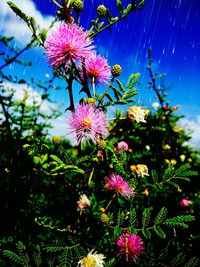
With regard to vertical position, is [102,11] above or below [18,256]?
above

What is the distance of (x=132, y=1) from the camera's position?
5.43ft

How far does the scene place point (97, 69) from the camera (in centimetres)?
176

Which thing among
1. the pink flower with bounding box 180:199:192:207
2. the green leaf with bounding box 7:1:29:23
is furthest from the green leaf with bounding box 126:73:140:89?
the pink flower with bounding box 180:199:192:207

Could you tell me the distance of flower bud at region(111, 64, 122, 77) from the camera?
5.77ft

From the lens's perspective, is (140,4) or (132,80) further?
(132,80)

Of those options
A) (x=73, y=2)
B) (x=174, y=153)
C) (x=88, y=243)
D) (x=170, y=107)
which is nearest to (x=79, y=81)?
(x=73, y=2)

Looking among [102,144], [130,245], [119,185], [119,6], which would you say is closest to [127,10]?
[119,6]

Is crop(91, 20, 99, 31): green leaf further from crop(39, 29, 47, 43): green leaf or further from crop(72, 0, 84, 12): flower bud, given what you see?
crop(39, 29, 47, 43): green leaf

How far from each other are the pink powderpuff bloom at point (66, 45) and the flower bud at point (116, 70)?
20 centimetres

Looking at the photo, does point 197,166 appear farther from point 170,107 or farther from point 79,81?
point 79,81

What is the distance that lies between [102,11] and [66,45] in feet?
0.92

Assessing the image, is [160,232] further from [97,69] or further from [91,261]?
[97,69]

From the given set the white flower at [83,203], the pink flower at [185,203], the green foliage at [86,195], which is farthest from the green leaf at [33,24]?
Result: the pink flower at [185,203]

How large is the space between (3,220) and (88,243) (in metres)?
1.03
